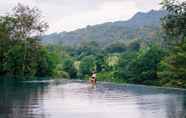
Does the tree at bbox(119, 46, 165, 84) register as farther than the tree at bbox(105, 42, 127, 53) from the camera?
No

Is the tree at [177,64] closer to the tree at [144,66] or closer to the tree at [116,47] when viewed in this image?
the tree at [144,66]

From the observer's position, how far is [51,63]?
7594 centimetres

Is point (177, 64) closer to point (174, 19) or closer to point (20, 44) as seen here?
point (20, 44)

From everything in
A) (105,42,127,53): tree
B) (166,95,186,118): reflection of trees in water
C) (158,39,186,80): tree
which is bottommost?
(166,95,186,118): reflection of trees in water

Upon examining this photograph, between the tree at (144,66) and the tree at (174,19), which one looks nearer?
the tree at (174,19)

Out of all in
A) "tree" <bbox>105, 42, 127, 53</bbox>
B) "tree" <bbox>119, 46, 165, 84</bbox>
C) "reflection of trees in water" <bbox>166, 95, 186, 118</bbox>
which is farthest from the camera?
"tree" <bbox>105, 42, 127, 53</bbox>

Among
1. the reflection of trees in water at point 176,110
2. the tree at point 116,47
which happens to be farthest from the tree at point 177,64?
the tree at point 116,47

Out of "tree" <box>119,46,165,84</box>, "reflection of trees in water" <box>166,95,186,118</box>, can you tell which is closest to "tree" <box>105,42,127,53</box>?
"tree" <box>119,46,165,84</box>

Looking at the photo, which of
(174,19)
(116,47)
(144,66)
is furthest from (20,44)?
(116,47)

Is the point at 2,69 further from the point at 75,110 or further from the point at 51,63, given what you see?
the point at 75,110

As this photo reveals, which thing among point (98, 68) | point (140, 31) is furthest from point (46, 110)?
point (140, 31)

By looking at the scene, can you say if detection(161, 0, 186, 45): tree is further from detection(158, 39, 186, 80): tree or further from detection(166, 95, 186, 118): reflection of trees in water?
detection(158, 39, 186, 80): tree

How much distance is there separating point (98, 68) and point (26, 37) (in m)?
36.6

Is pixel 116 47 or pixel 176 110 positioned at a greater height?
pixel 116 47
